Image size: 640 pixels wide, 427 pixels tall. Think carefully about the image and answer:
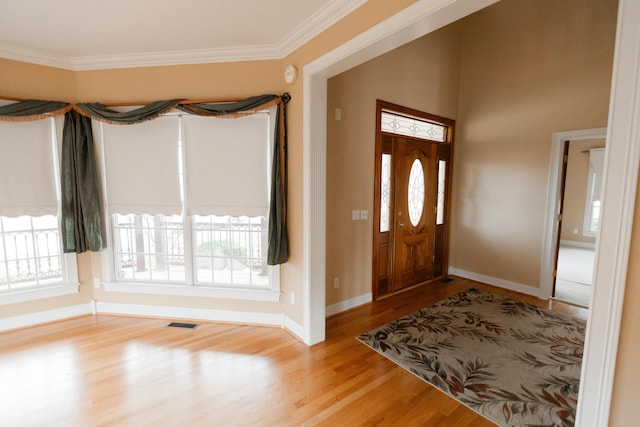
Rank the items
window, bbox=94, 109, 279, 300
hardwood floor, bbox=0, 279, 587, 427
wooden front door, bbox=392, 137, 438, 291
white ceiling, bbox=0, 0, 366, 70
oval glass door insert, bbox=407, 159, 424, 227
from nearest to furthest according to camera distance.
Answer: hardwood floor, bbox=0, 279, 587, 427
white ceiling, bbox=0, 0, 366, 70
window, bbox=94, 109, 279, 300
wooden front door, bbox=392, 137, 438, 291
oval glass door insert, bbox=407, 159, 424, 227

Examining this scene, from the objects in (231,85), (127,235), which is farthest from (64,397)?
(231,85)

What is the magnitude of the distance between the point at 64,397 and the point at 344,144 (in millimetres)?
3116

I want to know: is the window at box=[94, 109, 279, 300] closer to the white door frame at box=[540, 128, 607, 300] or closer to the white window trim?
the white window trim

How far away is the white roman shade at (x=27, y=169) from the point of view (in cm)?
273

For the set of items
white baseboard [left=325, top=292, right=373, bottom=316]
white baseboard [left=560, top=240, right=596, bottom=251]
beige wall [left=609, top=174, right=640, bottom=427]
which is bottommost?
white baseboard [left=325, top=292, right=373, bottom=316]

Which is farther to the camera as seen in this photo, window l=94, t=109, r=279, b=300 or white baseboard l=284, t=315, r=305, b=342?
window l=94, t=109, r=279, b=300

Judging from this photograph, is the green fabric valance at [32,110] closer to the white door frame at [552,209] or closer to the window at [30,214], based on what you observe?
the window at [30,214]

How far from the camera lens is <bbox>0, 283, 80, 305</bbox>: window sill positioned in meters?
2.85

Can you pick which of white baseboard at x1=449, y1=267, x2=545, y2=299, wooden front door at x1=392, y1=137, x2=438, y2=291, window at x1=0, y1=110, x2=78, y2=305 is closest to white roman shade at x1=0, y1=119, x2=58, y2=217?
window at x1=0, y1=110, x2=78, y2=305

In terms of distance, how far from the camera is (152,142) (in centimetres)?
294

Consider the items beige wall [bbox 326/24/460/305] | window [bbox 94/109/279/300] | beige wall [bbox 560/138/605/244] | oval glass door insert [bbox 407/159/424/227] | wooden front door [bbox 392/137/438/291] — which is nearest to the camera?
window [bbox 94/109/279/300]

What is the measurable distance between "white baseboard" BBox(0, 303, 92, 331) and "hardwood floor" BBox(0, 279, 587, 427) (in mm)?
75

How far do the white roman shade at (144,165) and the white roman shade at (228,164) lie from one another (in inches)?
6.7

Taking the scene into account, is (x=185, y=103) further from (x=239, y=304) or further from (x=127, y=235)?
(x=239, y=304)
